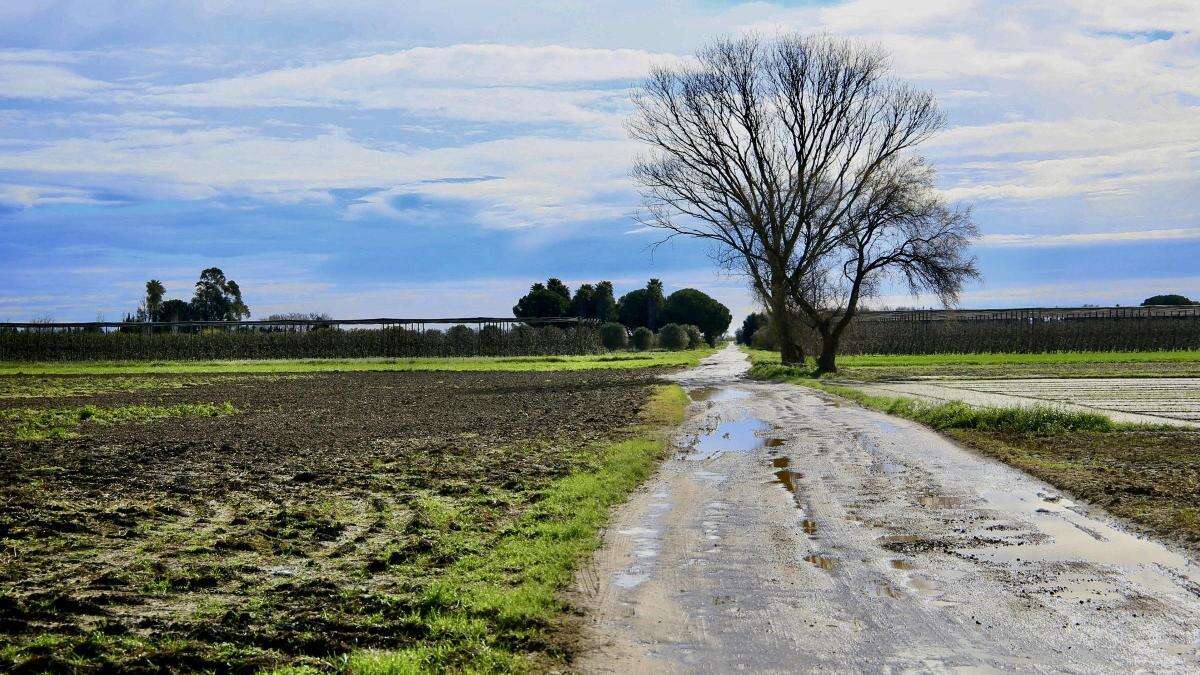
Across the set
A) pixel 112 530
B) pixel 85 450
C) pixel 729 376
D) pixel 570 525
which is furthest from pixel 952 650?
pixel 729 376

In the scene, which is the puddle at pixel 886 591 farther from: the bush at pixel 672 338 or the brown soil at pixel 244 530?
the bush at pixel 672 338

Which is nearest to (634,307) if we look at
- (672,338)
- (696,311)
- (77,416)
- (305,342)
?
(696,311)

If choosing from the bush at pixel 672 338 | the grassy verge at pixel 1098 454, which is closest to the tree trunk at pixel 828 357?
the grassy verge at pixel 1098 454

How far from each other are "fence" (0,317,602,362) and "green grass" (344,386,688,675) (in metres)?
65.0

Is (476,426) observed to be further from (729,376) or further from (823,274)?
(823,274)

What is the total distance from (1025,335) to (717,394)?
171 ft

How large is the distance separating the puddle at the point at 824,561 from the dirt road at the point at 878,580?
32 mm

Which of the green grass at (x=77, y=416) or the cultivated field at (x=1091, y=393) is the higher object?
the green grass at (x=77, y=416)

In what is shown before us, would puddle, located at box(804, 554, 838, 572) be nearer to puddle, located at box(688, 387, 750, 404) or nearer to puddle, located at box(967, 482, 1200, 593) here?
puddle, located at box(967, 482, 1200, 593)

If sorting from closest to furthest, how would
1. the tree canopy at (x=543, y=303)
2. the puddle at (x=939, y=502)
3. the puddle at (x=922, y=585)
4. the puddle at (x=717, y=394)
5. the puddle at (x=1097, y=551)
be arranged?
the puddle at (x=922, y=585) < the puddle at (x=1097, y=551) < the puddle at (x=939, y=502) < the puddle at (x=717, y=394) < the tree canopy at (x=543, y=303)

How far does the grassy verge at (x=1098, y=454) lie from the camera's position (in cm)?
1034

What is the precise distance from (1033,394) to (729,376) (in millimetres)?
18113

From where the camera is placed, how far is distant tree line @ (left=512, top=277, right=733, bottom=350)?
441 feet

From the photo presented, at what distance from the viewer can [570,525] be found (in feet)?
30.8
